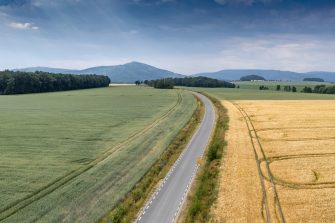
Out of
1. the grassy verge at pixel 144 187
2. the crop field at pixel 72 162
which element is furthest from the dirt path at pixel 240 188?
the crop field at pixel 72 162

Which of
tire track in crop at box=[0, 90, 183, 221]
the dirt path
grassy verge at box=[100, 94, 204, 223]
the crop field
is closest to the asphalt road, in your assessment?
grassy verge at box=[100, 94, 204, 223]

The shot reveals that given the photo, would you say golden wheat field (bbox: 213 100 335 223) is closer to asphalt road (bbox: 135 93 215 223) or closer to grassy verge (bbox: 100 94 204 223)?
asphalt road (bbox: 135 93 215 223)

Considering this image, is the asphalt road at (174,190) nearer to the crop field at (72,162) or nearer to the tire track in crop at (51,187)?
the crop field at (72,162)

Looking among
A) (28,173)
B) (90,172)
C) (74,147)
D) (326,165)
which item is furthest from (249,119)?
(28,173)

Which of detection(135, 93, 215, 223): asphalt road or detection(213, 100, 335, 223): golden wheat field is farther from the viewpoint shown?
detection(213, 100, 335, 223): golden wheat field

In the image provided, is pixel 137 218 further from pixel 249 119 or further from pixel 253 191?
pixel 249 119
